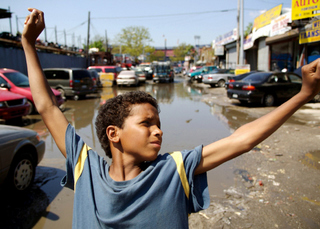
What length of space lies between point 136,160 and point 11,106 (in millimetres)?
8613

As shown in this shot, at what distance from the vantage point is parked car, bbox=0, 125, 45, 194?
3.96m

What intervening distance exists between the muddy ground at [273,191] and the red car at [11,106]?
7.04 m

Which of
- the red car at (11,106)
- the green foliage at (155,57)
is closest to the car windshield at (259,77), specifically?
the red car at (11,106)

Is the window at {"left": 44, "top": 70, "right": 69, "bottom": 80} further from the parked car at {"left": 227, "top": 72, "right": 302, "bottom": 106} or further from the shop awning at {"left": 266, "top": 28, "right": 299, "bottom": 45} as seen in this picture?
the shop awning at {"left": 266, "top": 28, "right": 299, "bottom": 45}

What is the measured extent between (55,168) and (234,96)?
9.57 meters

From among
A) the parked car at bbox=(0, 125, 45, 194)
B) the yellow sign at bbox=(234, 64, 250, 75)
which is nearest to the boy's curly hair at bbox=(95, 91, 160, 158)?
the parked car at bbox=(0, 125, 45, 194)

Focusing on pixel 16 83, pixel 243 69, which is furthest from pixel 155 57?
pixel 16 83

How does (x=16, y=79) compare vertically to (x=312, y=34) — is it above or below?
below

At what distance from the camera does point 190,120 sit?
984 centimetres

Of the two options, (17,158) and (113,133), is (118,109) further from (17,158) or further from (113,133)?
(17,158)

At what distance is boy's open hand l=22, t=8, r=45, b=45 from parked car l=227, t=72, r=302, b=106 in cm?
1158

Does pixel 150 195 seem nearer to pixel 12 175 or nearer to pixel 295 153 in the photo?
pixel 12 175

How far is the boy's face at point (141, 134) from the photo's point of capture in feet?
4.55

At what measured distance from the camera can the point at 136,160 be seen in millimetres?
1461
